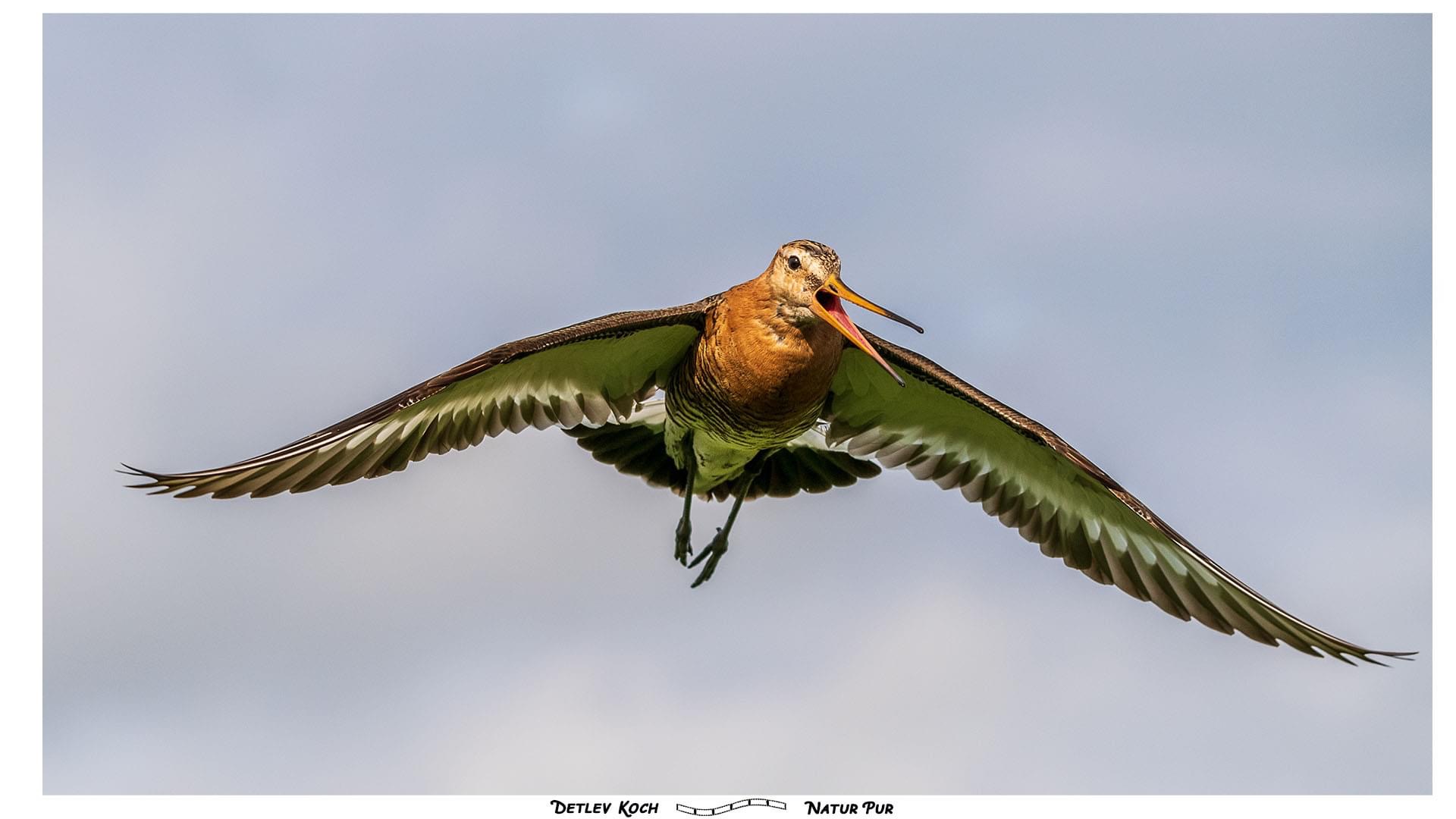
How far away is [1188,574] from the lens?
11.2 metres

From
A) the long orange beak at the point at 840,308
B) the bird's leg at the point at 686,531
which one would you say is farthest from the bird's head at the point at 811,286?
the bird's leg at the point at 686,531

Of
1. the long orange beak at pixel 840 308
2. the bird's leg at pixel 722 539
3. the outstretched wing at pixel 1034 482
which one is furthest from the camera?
the bird's leg at pixel 722 539

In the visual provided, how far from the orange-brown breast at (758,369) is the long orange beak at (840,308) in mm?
197

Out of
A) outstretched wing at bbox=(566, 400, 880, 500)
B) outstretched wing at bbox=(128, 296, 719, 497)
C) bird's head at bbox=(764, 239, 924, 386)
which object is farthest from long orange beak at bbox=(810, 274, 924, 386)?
outstretched wing at bbox=(566, 400, 880, 500)

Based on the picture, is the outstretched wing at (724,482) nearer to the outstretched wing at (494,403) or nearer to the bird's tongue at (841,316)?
the outstretched wing at (494,403)

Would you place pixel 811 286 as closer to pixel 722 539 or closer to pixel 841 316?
pixel 841 316

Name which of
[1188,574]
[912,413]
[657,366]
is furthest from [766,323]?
[1188,574]

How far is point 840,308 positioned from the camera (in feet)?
32.7

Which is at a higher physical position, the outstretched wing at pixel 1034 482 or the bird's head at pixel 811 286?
the bird's head at pixel 811 286

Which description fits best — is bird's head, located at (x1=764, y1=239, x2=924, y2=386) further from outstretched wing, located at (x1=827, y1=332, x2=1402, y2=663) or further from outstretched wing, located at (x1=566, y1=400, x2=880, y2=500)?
outstretched wing, located at (x1=566, y1=400, x2=880, y2=500)

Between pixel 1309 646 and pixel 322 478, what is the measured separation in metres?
7.31

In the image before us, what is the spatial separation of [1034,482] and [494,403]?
181 inches

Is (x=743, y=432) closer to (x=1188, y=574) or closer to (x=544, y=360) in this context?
(x=544, y=360)

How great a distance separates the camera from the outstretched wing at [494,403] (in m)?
9.76
